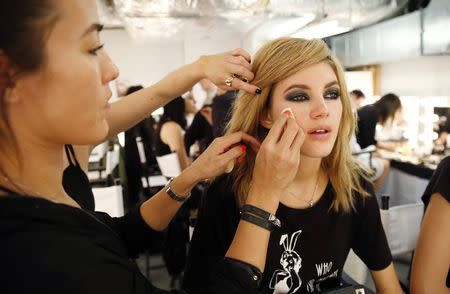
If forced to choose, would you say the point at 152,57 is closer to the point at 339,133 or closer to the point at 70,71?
the point at 339,133

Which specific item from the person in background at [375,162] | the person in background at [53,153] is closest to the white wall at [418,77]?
the person in background at [375,162]

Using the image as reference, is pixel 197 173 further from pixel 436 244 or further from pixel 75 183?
pixel 436 244

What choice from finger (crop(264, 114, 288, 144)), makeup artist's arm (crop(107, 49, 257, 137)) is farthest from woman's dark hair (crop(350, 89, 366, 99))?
finger (crop(264, 114, 288, 144))

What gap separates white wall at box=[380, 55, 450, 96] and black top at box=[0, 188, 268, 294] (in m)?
3.55

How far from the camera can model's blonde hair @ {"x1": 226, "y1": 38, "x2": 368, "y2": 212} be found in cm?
96

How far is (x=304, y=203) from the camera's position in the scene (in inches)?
39.5

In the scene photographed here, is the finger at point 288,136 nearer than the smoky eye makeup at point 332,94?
Yes

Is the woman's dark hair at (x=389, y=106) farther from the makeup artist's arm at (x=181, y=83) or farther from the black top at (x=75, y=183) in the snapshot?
the black top at (x=75, y=183)

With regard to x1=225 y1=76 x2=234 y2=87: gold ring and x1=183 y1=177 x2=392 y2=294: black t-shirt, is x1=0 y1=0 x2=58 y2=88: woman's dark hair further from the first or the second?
x1=183 y1=177 x2=392 y2=294: black t-shirt

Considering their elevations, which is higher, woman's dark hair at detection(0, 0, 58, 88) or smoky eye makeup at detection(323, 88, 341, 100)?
woman's dark hair at detection(0, 0, 58, 88)

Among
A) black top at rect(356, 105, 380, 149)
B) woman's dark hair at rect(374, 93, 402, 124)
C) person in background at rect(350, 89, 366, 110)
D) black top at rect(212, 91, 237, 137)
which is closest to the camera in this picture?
black top at rect(212, 91, 237, 137)

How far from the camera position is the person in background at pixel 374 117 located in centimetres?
316

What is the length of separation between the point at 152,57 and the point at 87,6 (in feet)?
19.0

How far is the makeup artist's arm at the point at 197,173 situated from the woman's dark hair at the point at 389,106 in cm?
284
